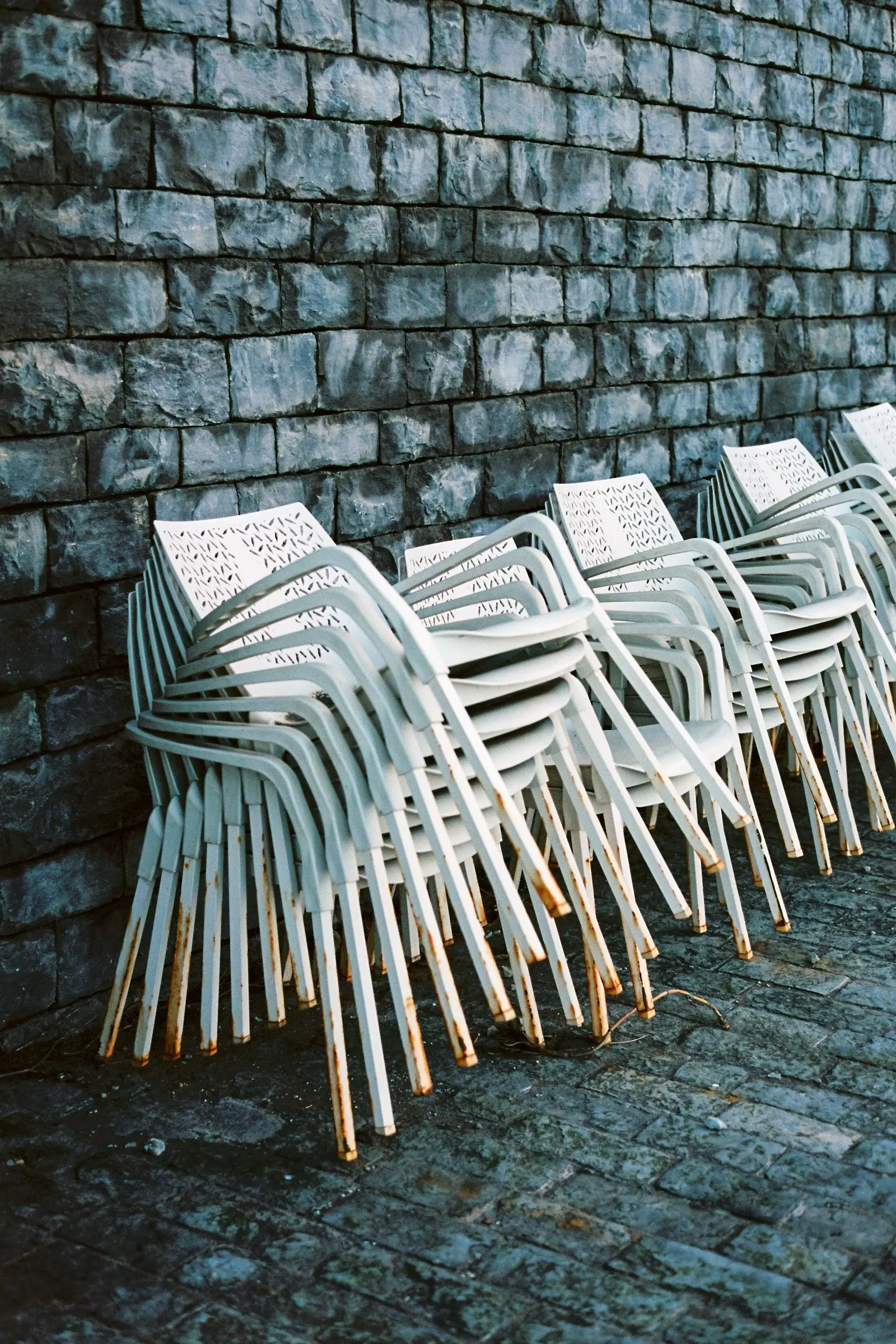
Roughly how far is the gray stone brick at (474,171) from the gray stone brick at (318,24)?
446 millimetres

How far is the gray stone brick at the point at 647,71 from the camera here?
477 cm

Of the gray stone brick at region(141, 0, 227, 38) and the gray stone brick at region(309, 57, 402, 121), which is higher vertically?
the gray stone brick at region(141, 0, 227, 38)

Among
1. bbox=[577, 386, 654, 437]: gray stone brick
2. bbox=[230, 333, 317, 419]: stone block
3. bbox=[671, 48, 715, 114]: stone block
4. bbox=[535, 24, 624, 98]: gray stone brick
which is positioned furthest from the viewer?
bbox=[671, 48, 715, 114]: stone block

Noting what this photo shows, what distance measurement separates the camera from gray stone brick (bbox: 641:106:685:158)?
4.87m

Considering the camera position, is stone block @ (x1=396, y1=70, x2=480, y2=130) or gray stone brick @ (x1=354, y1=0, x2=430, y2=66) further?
stone block @ (x1=396, y1=70, x2=480, y2=130)

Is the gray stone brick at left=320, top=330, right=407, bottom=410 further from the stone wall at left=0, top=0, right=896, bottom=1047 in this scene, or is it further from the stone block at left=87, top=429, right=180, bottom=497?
the stone block at left=87, top=429, right=180, bottom=497

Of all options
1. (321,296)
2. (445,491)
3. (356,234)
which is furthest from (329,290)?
(445,491)

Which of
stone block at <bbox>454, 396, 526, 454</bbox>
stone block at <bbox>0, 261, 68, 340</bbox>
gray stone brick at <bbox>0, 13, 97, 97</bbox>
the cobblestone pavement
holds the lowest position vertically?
the cobblestone pavement

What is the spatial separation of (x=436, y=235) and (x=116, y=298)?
1148 mm

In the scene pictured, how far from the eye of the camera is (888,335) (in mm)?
6391

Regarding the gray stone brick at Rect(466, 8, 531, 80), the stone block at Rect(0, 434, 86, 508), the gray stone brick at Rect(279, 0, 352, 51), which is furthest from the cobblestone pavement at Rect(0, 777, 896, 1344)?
the gray stone brick at Rect(466, 8, 531, 80)

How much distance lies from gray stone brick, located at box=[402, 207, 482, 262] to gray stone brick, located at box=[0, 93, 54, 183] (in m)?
1.14

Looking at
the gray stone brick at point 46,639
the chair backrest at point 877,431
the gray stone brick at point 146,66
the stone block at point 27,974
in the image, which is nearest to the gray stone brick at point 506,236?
the gray stone brick at point 146,66

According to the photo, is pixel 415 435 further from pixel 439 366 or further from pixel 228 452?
pixel 228 452
